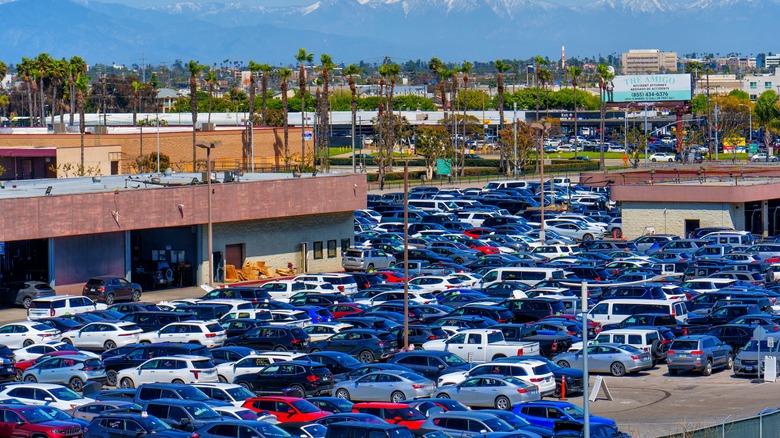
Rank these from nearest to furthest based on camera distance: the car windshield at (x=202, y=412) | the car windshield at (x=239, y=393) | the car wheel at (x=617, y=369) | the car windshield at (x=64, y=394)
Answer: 1. the car windshield at (x=202, y=412)
2. the car windshield at (x=239, y=393)
3. the car windshield at (x=64, y=394)
4. the car wheel at (x=617, y=369)

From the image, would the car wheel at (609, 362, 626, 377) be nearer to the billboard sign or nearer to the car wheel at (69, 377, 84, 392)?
the car wheel at (69, 377, 84, 392)

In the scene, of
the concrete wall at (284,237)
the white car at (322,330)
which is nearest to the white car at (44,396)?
the white car at (322,330)

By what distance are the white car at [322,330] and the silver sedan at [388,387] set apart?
8.52 metres

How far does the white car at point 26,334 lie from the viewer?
43.6 meters

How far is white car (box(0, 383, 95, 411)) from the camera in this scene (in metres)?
32.2

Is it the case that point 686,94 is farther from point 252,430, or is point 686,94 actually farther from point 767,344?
point 252,430

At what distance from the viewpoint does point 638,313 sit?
45844mm

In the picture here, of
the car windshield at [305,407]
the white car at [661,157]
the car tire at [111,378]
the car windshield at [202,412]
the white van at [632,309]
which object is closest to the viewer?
the car windshield at [202,412]

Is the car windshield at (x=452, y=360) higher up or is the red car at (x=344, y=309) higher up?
the red car at (x=344, y=309)

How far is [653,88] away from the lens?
600ft

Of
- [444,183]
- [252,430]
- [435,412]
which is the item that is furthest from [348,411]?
[444,183]

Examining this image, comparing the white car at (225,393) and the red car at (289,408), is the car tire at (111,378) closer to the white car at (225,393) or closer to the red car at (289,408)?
the white car at (225,393)

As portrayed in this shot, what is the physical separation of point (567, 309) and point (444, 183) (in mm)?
71351

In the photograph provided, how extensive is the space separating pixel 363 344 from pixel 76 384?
8.95 m
